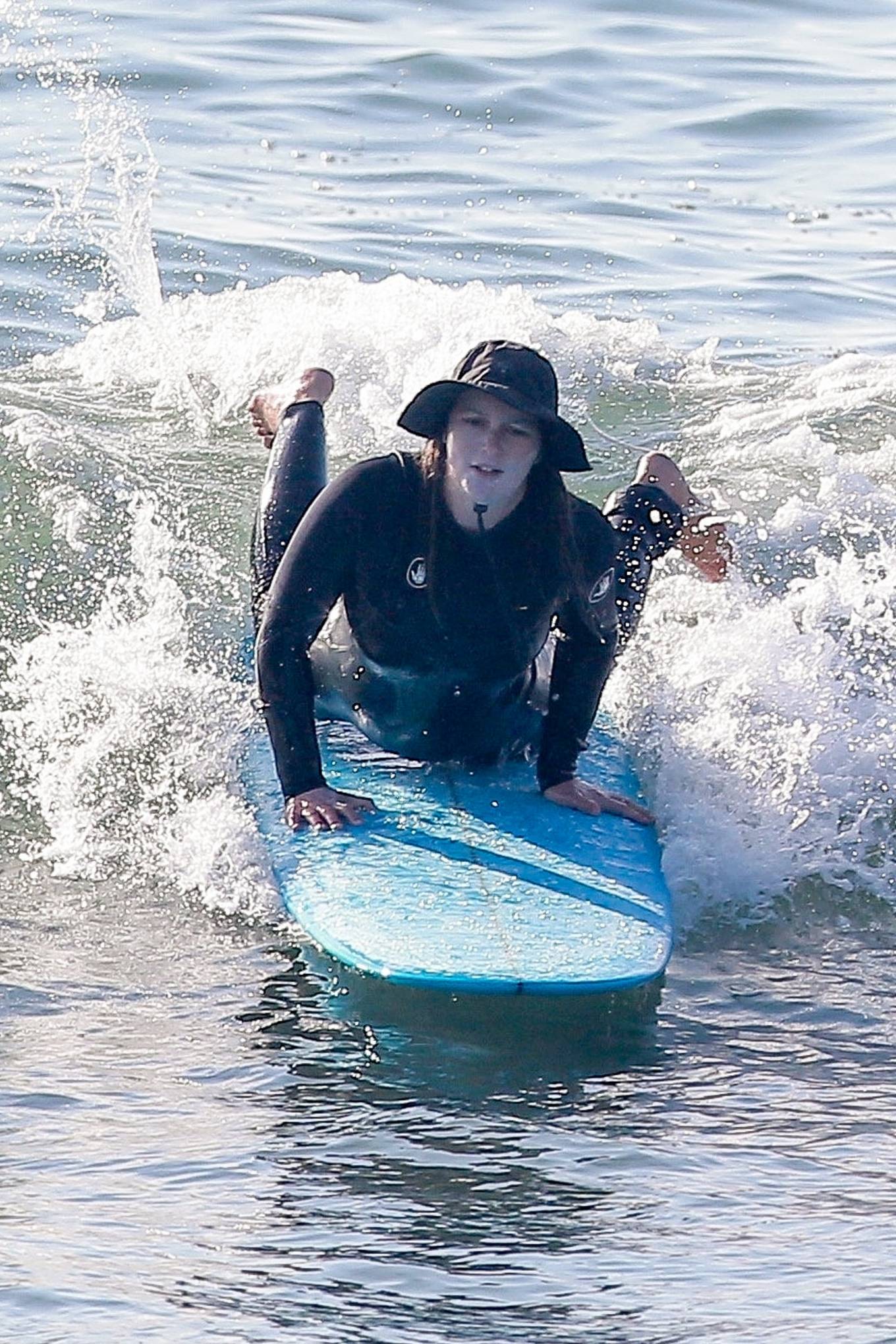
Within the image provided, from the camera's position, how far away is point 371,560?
536 centimetres

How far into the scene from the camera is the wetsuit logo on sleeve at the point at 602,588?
549 centimetres

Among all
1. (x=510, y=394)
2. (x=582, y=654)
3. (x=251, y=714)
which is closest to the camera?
(x=510, y=394)

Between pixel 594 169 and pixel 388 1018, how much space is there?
9683mm

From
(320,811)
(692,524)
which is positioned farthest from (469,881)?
(692,524)

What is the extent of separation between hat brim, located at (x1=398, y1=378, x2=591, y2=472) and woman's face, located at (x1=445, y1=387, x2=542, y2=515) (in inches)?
0.7

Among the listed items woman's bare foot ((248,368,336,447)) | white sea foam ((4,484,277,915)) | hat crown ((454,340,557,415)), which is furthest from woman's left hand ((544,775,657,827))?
woman's bare foot ((248,368,336,447))

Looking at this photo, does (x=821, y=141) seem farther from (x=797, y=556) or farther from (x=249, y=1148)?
(x=249, y=1148)

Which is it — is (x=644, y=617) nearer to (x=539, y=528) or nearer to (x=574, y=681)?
(x=574, y=681)

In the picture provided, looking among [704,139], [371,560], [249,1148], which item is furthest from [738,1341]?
[704,139]

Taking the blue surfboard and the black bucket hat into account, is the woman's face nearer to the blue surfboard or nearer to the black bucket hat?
the black bucket hat

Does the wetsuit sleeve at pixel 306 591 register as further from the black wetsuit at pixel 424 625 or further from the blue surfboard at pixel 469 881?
the blue surfboard at pixel 469 881

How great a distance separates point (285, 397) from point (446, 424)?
51.8 inches

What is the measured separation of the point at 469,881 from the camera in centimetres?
520

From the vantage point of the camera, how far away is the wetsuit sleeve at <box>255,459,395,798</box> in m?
5.24
